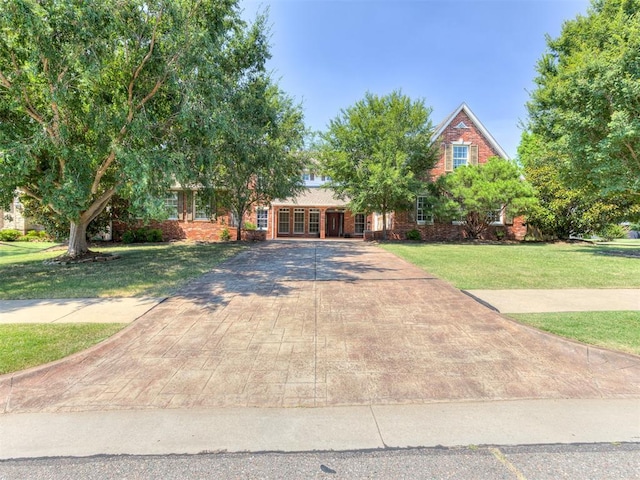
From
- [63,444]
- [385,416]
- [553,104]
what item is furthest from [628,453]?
[553,104]

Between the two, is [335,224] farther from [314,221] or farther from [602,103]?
[602,103]

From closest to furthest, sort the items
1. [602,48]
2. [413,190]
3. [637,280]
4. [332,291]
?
[332,291] → [637,280] → [602,48] → [413,190]

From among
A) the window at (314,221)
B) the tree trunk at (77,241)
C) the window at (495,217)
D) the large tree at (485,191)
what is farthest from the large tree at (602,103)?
the tree trunk at (77,241)

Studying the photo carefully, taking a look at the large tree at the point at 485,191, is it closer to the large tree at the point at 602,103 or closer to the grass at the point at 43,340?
the large tree at the point at 602,103

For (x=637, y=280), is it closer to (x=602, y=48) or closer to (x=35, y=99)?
(x=602, y=48)

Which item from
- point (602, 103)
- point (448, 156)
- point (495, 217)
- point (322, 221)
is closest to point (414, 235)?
point (495, 217)

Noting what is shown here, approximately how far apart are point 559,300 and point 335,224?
2153 centimetres

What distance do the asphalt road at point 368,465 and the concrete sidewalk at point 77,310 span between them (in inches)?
132

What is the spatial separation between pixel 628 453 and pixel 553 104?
55.8ft

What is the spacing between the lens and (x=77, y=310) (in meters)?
6.21

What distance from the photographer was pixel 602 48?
47.1 ft

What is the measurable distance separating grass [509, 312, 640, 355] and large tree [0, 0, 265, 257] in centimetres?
776

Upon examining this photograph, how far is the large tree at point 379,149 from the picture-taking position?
1852 cm

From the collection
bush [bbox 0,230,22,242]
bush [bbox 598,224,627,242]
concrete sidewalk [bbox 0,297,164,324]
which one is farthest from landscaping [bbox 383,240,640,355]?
bush [bbox 0,230,22,242]
